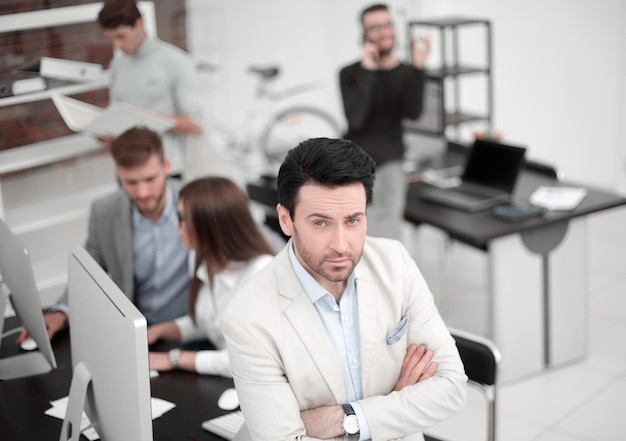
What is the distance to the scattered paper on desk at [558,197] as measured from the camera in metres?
4.15

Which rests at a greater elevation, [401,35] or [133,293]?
[401,35]

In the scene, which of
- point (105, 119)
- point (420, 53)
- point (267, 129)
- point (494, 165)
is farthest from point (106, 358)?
point (267, 129)

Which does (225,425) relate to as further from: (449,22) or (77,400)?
(449,22)

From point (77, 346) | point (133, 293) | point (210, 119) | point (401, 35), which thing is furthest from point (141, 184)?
point (401, 35)

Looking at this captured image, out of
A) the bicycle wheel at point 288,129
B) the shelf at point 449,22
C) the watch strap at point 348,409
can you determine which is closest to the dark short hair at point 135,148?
the watch strap at point 348,409

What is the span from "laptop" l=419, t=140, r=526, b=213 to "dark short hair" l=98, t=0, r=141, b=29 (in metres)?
1.72

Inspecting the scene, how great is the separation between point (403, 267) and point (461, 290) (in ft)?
10.4

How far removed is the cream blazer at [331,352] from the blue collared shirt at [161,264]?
1.18 meters

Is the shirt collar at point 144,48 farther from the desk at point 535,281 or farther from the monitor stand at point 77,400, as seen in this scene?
the monitor stand at point 77,400

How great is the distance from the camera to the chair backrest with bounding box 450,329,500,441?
260cm

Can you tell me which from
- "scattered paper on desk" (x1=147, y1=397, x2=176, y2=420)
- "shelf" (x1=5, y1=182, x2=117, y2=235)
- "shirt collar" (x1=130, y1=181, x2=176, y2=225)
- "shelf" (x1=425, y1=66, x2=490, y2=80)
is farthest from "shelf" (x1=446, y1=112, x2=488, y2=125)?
"scattered paper on desk" (x1=147, y1=397, x2=176, y2=420)

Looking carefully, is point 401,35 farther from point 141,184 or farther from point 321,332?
point 321,332

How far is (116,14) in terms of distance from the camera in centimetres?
418

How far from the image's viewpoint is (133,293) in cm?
325
